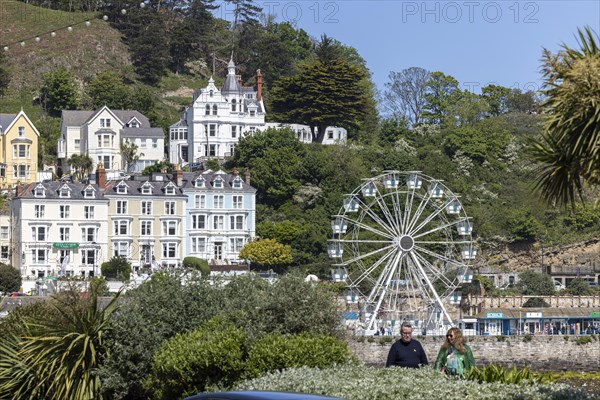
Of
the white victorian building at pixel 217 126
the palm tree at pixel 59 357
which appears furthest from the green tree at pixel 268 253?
the palm tree at pixel 59 357

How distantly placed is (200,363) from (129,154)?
7521cm

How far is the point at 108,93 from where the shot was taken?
116 m

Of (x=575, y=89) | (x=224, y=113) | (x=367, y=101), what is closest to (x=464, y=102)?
(x=367, y=101)

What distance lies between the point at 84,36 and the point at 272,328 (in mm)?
98775

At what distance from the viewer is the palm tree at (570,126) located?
15.1 m

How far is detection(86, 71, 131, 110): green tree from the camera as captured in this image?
115 meters

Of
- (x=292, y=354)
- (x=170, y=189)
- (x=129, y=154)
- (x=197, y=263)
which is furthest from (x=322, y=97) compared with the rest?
(x=292, y=354)

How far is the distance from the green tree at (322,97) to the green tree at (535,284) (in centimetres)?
2661

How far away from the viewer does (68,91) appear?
115 meters

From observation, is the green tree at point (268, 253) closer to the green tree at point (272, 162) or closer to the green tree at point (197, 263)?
the green tree at point (197, 263)

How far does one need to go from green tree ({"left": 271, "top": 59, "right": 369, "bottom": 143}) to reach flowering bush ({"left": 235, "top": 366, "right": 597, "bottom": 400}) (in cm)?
8747

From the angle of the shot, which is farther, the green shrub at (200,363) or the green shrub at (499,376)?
the green shrub at (200,363)

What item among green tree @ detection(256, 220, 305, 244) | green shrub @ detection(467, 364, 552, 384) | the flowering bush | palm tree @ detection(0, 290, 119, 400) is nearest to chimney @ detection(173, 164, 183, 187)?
green tree @ detection(256, 220, 305, 244)

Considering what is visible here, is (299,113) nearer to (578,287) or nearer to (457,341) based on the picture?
(578,287)
